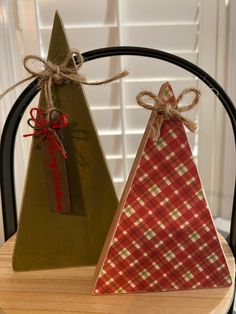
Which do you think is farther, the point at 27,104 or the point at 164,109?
the point at 27,104

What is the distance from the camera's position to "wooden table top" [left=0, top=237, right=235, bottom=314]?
0.56 metres

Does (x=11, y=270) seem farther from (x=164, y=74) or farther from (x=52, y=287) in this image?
(x=164, y=74)

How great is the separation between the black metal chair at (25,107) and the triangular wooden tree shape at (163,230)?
14 centimetres

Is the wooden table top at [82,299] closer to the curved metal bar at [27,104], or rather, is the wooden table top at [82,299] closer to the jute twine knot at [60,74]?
the curved metal bar at [27,104]

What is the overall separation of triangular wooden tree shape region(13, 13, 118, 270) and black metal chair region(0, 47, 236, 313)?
106mm

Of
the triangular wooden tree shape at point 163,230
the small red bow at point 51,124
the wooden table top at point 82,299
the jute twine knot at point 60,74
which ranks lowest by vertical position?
the wooden table top at point 82,299

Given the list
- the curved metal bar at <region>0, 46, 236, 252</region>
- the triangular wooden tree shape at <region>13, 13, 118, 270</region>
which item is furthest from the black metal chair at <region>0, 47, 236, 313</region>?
the triangular wooden tree shape at <region>13, 13, 118, 270</region>

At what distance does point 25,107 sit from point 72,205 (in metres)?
0.21

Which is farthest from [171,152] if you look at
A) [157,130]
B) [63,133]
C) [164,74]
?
[164,74]

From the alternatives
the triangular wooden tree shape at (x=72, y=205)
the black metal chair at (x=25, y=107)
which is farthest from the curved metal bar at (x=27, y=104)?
the triangular wooden tree shape at (x=72, y=205)

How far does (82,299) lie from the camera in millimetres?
588

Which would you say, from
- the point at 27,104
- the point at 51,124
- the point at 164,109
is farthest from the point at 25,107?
the point at 164,109

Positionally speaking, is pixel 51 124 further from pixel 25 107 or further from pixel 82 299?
pixel 82 299

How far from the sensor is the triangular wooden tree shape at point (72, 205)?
0.60 m
